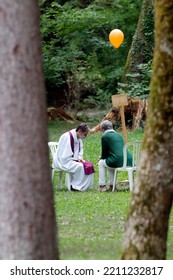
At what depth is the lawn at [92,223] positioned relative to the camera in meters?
9.18

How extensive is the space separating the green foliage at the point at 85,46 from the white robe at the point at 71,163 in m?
16.8

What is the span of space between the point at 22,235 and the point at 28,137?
2.55 feet

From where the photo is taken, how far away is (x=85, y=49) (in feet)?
118

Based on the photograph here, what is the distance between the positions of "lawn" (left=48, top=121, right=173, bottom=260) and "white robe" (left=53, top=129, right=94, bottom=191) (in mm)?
273

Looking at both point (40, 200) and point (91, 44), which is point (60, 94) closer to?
point (91, 44)

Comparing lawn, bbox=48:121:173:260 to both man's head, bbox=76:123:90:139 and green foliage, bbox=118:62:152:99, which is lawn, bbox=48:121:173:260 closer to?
man's head, bbox=76:123:90:139

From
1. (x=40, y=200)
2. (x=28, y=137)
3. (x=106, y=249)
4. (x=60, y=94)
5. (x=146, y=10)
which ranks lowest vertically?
(x=106, y=249)

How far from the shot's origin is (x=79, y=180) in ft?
56.2

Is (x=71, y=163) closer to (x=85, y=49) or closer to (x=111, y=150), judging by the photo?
(x=111, y=150)

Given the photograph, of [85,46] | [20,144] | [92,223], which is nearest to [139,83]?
[85,46]

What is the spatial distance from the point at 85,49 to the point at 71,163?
1939cm

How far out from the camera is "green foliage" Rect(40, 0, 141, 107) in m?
34.1

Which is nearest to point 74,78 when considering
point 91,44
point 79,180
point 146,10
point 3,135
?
point 91,44

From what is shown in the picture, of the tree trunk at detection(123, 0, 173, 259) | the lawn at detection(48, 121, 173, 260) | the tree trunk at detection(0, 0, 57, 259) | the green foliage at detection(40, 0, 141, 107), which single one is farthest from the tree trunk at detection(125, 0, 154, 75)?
the tree trunk at detection(0, 0, 57, 259)
